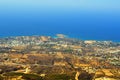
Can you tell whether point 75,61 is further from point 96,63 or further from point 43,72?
point 43,72

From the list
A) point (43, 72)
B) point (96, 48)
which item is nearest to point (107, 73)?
point (43, 72)

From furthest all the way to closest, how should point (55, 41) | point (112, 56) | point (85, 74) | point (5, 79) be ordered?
point (55, 41)
point (112, 56)
point (85, 74)
point (5, 79)

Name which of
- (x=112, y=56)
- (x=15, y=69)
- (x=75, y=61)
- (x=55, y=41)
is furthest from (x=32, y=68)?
(x=55, y=41)

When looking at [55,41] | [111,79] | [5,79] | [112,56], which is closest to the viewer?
[5,79]

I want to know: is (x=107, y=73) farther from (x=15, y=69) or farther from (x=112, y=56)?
(x=112, y=56)

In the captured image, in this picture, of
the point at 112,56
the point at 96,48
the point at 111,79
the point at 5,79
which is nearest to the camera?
the point at 5,79

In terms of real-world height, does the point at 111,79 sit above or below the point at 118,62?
below

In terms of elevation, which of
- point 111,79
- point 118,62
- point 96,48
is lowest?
point 111,79

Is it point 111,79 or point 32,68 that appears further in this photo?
point 32,68

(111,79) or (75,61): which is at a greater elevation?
(75,61)
